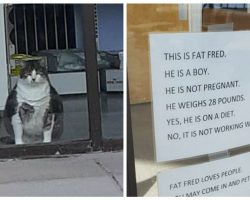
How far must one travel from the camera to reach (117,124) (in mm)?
6754

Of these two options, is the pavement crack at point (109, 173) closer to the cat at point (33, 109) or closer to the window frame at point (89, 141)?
the window frame at point (89, 141)

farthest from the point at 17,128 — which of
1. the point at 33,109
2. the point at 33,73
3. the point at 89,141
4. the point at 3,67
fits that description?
the point at 3,67

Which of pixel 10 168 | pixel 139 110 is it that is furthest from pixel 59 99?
pixel 139 110

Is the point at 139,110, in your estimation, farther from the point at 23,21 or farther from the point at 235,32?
the point at 23,21

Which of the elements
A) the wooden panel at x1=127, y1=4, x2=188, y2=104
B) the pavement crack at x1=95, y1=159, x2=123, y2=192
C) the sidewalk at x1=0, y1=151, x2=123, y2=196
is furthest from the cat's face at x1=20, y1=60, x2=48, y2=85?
the wooden panel at x1=127, y1=4, x2=188, y2=104

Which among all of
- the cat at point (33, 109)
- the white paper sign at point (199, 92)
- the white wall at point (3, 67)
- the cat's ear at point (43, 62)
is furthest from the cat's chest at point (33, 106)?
the white paper sign at point (199, 92)

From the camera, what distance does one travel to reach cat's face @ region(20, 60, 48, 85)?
20.0 feet

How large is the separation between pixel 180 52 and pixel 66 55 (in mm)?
4682

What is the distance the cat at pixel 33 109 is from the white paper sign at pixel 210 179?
3282 millimetres

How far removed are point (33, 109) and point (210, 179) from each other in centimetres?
339

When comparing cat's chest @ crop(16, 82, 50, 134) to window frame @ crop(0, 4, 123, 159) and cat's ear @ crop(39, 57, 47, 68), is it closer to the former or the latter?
window frame @ crop(0, 4, 123, 159)

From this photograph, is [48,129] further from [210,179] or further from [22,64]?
[210,179]

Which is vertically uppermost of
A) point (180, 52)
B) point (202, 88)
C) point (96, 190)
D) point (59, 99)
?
point (180, 52)

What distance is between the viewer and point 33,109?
6.22 metres
